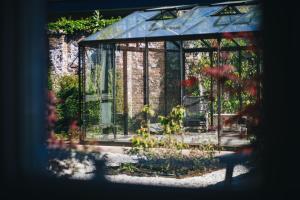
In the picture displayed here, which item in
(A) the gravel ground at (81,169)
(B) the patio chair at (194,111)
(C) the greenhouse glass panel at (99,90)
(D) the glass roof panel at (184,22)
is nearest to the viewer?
(A) the gravel ground at (81,169)

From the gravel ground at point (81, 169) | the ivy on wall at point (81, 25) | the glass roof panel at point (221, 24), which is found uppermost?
the ivy on wall at point (81, 25)

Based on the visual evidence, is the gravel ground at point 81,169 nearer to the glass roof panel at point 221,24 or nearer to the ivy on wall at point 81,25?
the glass roof panel at point 221,24

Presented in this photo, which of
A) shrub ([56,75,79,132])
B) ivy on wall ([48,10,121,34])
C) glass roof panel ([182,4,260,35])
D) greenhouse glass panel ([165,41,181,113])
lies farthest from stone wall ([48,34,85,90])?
glass roof panel ([182,4,260,35])

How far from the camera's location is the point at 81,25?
11.9m

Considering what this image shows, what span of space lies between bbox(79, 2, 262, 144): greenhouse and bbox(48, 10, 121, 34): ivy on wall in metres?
1.02

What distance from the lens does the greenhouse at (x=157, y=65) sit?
32.0 feet

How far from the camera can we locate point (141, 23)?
1045 cm

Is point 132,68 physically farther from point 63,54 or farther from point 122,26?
point 63,54

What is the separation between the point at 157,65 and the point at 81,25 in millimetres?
1972

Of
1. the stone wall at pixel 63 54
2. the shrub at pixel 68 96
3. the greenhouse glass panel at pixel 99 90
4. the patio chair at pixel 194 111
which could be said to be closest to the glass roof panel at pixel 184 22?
the greenhouse glass panel at pixel 99 90

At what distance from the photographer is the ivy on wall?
1180cm

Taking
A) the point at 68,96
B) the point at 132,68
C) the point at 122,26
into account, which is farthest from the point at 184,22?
the point at 68,96

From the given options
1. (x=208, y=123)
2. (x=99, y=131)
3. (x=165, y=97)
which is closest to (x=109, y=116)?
(x=99, y=131)

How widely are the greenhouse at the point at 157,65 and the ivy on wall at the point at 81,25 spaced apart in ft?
3.34
